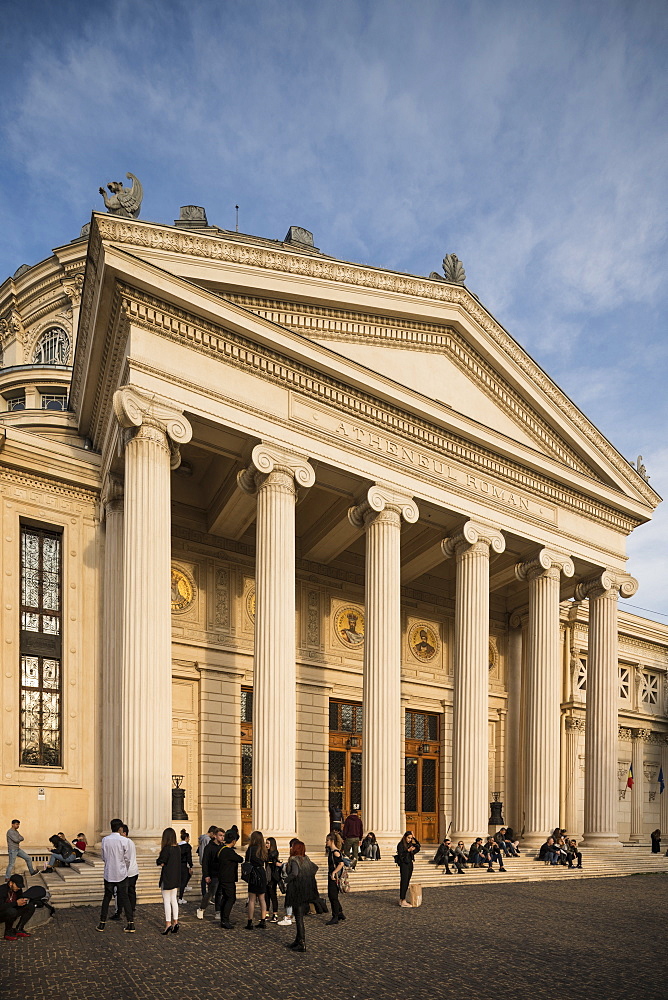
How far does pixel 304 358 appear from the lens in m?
21.2

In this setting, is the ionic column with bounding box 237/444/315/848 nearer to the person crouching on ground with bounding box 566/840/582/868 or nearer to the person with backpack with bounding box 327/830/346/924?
the person with backpack with bounding box 327/830/346/924

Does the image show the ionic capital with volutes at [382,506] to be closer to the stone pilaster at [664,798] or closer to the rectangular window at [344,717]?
the rectangular window at [344,717]

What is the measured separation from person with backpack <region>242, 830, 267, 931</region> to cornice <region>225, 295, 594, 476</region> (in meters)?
12.1

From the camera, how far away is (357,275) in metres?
23.3

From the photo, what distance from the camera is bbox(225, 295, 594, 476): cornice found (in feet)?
73.3

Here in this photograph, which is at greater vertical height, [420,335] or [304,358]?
[420,335]

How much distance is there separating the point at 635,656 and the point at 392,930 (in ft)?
99.8

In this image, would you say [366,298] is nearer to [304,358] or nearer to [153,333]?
[304,358]

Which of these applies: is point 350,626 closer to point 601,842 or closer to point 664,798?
point 601,842

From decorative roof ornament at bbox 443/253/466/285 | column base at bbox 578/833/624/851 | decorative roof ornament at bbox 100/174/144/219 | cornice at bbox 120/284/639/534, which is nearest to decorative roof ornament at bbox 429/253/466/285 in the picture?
decorative roof ornament at bbox 443/253/466/285

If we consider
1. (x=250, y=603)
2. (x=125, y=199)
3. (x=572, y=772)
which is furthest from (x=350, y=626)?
(x=125, y=199)

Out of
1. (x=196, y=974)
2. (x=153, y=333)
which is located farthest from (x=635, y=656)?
(x=196, y=974)

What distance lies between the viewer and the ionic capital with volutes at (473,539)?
25031 mm

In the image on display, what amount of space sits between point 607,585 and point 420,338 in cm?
1071
